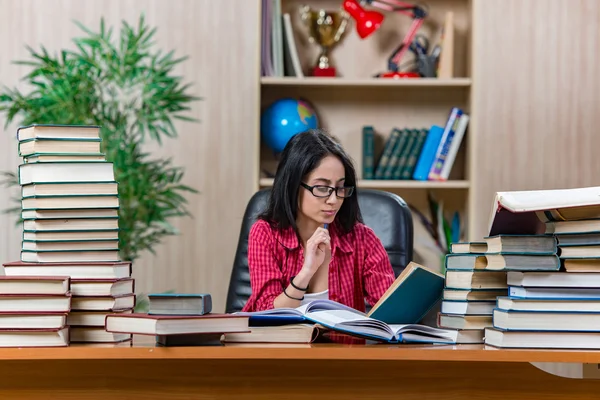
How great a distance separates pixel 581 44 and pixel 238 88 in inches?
59.4

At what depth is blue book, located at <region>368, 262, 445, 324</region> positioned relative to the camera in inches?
54.8

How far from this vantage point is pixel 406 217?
7.63 feet

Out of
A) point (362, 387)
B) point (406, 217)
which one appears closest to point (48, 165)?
point (362, 387)

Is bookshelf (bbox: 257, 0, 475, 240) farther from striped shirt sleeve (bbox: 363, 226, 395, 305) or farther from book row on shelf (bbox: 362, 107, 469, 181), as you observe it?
striped shirt sleeve (bbox: 363, 226, 395, 305)

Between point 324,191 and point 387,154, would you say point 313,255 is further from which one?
point 387,154

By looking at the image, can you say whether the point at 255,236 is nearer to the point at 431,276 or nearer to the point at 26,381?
the point at 431,276

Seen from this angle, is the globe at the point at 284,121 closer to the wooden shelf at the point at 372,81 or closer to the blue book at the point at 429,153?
the wooden shelf at the point at 372,81

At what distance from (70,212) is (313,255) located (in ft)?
1.88

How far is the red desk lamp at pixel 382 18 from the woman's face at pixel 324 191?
175 cm

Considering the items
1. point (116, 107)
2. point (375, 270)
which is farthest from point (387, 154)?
point (375, 270)

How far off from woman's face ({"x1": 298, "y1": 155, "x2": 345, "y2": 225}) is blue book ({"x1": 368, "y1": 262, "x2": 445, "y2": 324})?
388 mm

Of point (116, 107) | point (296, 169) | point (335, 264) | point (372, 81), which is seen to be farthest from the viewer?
point (372, 81)

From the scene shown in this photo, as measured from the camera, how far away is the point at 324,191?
182 centimetres

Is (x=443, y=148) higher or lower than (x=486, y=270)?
higher
